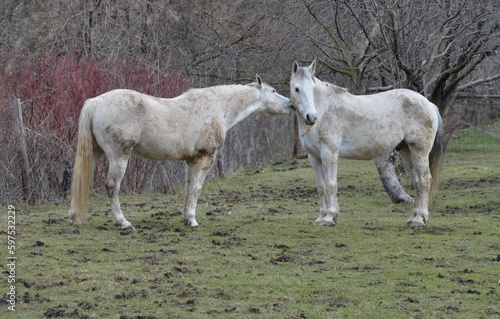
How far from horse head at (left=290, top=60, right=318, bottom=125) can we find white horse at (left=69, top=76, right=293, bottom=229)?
0.52m

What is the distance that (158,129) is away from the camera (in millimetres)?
8727

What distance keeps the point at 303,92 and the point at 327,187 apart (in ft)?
3.94

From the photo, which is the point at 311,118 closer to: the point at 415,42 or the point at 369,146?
the point at 369,146

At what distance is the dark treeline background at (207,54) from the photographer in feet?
39.2

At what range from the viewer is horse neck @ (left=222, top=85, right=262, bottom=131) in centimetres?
942

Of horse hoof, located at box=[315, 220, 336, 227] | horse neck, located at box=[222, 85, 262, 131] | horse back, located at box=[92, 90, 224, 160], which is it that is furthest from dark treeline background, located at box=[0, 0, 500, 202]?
horse hoof, located at box=[315, 220, 336, 227]

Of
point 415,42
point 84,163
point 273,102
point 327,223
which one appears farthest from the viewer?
point 415,42

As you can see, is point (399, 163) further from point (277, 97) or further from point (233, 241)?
point (233, 241)

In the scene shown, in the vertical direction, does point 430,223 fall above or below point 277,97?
below

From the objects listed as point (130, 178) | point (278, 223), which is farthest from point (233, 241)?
point (130, 178)

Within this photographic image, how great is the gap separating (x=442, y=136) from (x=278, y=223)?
7.87 ft

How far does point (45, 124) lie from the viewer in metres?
12.2

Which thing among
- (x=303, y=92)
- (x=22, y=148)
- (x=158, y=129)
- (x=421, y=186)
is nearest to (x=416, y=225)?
(x=421, y=186)

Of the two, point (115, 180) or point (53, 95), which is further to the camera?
point (53, 95)
